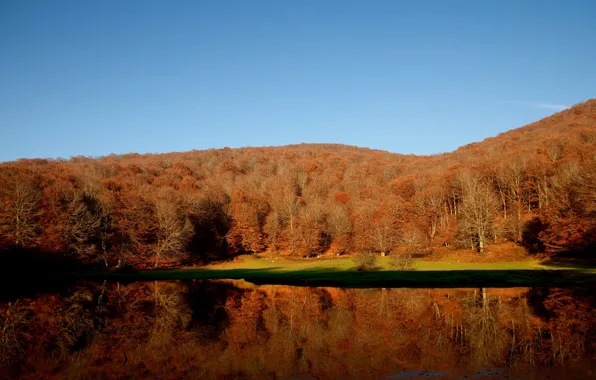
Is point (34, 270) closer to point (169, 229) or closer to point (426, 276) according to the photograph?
point (169, 229)

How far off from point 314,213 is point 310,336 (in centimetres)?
6684

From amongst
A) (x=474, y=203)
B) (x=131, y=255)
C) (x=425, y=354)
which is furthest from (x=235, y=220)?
(x=425, y=354)

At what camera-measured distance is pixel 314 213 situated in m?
87.1

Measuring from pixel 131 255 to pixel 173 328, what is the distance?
161ft

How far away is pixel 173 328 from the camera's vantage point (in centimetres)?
2270

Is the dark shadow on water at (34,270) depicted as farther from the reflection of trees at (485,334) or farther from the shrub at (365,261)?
the reflection of trees at (485,334)

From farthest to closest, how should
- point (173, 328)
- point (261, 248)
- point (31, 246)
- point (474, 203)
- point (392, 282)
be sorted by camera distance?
point (261, 248), point (474, 203), point (31, 246), point (392, 282), point (173, 328)

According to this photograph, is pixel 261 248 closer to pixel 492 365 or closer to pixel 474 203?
pixel 474 203

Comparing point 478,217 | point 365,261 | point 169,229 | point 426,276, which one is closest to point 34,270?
point 169,229

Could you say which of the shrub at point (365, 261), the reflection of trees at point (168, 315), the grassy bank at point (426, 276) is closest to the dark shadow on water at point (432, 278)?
the grassy bank at point (426, 276)

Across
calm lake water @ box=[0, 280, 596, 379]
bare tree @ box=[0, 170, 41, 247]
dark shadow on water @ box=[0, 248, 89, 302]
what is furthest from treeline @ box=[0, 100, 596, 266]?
calm lake water @ box=[0, 280, 596, 379]

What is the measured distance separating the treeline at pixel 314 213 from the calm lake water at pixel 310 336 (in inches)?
1214

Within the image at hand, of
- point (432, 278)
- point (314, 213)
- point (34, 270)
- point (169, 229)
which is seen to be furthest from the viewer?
point (314, 213)

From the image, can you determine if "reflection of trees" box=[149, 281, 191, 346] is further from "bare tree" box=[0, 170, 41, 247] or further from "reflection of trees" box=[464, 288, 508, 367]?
"bare tree" box=[0, 170, 41, 247]
